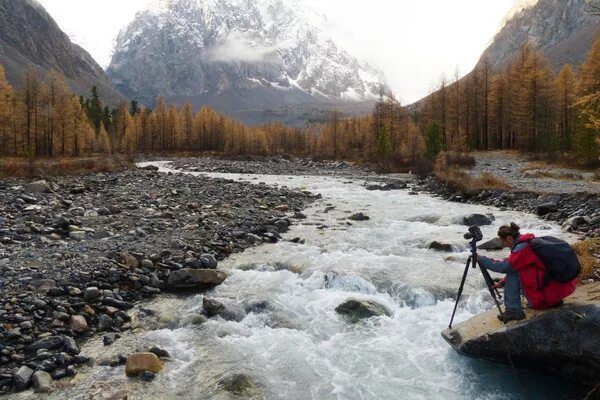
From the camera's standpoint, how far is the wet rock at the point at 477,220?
22.6 meters

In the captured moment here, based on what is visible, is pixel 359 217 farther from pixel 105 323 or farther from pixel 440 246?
pixel 105 323

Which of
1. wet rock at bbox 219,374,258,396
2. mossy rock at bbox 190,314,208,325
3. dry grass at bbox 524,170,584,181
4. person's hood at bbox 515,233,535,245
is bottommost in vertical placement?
wet rock at bbox 219,374,258,396

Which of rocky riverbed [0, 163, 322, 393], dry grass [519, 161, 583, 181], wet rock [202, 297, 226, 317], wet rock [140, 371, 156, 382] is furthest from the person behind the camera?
dry grass [519, 161, 583, 181]

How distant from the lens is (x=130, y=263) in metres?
14.3

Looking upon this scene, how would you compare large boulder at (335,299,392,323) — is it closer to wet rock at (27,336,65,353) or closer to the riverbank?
the riverbank

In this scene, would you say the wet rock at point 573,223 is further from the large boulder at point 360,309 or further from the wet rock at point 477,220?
the large boulder at point 360,309

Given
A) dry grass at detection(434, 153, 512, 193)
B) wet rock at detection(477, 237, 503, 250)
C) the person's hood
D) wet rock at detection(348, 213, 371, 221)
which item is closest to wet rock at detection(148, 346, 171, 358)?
the person's hood

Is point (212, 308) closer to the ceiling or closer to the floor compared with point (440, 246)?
closer to the floor

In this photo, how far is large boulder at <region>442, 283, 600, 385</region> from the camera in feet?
25.4

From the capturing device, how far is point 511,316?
8648 mm

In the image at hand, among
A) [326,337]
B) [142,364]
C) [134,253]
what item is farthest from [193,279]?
[326,337]

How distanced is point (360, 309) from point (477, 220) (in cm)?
1303

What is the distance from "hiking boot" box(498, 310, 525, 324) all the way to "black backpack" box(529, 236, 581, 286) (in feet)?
3.09

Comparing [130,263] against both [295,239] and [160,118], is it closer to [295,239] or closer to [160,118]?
[295,239]
